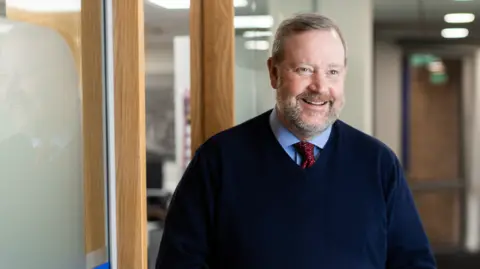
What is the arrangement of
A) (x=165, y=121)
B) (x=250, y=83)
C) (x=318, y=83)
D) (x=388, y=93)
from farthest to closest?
(x=165, y=121)
(x=388, y=93)
(x=250, y=83)
(x=318, y=83)

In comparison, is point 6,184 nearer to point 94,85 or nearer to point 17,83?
point 17,83

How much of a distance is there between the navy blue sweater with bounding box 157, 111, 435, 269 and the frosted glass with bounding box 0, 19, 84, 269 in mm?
440

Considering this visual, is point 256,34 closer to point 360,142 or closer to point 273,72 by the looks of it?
point 273,72

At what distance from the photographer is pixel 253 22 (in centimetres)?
220

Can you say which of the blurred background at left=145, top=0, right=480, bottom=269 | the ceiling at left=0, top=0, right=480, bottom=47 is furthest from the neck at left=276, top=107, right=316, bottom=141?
the ceiling at left=0, top=0, right=480, bottom=47

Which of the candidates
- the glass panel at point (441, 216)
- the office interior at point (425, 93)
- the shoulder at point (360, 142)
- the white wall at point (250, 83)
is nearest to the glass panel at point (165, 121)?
the office interior at point (425, 93)

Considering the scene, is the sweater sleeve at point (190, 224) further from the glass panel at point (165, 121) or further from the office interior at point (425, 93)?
the glass panel at point (165, 121)

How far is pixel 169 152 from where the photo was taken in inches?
233

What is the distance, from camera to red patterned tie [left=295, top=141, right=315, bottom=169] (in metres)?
1.66

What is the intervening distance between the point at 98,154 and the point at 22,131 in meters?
0.36

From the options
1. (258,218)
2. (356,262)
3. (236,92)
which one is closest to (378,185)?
(356,262)

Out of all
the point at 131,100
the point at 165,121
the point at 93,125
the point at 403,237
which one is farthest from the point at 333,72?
the point at 165,121

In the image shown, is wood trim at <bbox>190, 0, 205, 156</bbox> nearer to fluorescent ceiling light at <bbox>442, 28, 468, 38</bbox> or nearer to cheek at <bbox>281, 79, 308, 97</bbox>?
cheek at <bbox>281, 79, 308, 97</bbox>

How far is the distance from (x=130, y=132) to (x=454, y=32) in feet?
4.48
